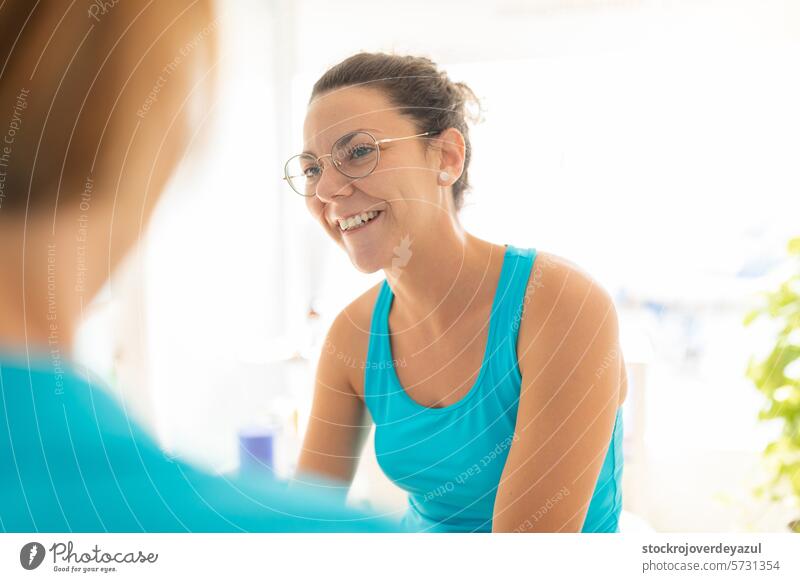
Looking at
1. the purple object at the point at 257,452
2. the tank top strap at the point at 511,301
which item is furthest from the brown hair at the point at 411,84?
the purple object at the point at 257,452

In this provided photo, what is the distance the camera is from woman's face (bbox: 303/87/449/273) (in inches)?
16.2

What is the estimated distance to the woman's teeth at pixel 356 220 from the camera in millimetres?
431

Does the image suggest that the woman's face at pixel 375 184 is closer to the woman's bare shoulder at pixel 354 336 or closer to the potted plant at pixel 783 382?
the woman's bare shoulder at pixel 354 336

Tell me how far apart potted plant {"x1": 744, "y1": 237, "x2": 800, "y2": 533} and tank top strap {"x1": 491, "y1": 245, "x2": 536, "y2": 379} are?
0.16 metres

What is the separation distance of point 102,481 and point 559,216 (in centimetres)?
40

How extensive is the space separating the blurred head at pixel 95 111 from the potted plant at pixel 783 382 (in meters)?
0.44

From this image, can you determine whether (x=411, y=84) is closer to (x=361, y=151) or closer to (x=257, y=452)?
(x=361, y=151)

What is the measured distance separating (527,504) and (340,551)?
15 cm

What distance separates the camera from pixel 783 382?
17.1 inches

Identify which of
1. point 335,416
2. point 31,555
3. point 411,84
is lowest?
point 31,555

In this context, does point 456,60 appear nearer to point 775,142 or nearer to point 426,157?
point 426,157

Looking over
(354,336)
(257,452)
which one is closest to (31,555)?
(257,452)

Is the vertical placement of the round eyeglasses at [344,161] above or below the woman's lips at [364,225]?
above

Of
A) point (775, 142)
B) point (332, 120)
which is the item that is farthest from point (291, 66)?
point (775, 142)
